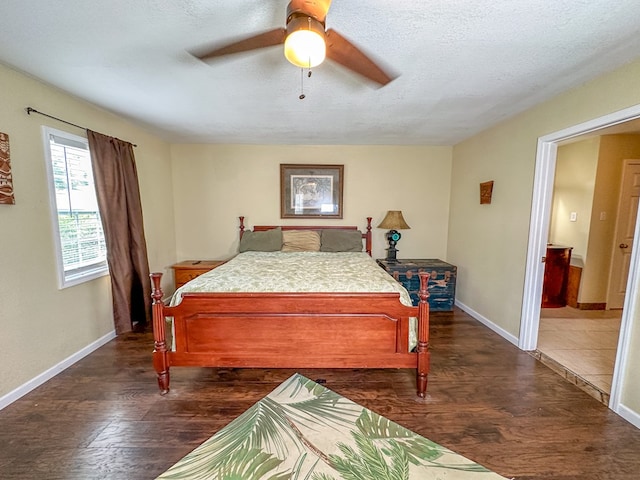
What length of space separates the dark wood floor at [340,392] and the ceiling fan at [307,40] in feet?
7.22

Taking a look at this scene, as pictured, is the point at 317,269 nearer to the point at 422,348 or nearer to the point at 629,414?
the point at 422,348

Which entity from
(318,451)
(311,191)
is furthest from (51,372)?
(311,191)

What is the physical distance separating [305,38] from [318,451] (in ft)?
7.01

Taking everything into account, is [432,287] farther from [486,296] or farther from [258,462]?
[258,462]

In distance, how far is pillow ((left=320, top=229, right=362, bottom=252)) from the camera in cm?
385

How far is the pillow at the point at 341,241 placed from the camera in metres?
3.85

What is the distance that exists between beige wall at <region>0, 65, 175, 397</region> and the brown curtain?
0.18 meters

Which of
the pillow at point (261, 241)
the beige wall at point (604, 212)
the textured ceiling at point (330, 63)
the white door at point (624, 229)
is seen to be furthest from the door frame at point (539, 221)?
the pillow at point (261, 241)

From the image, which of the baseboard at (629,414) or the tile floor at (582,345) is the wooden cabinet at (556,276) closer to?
the tile floor at (582,345)

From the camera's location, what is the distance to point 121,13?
140 cm

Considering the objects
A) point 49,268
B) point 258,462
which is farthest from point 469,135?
point 49,268

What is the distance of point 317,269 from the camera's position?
8.84ft

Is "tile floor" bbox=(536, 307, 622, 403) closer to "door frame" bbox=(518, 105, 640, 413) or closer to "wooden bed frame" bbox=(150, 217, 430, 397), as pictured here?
"door frame" bbox=(518, 105, 640, 413)

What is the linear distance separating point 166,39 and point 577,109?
305cm
